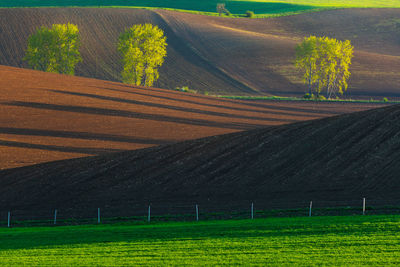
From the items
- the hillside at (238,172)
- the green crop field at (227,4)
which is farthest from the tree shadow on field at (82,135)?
the green crop field at (227,4)

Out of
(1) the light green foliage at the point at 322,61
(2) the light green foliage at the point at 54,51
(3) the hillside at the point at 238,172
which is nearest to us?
(3) the hillside at the point at 238,172

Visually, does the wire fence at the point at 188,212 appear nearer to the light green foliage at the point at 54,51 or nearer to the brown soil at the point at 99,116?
the brown soil at the point at 99,116

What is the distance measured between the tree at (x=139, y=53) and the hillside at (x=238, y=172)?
59.8m

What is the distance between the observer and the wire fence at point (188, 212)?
1179 inches

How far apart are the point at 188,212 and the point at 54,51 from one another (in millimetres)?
76782

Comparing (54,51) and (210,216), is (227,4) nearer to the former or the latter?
(54,51)

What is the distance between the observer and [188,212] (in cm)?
3144

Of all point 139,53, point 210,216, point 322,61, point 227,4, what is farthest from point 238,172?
point 227,4

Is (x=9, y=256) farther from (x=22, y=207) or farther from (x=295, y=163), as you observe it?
(x=295, y=163)

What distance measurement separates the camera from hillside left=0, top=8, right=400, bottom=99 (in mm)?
110625

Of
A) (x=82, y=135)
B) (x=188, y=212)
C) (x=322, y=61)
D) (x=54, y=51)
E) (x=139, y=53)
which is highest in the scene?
(x=322, y=61)

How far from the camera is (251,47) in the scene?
12950 centimetres

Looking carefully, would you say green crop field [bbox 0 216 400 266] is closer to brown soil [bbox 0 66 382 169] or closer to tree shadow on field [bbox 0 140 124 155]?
brown soil [bbox 0 66 382 169]

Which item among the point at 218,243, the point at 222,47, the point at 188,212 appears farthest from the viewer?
the point at 222,47
